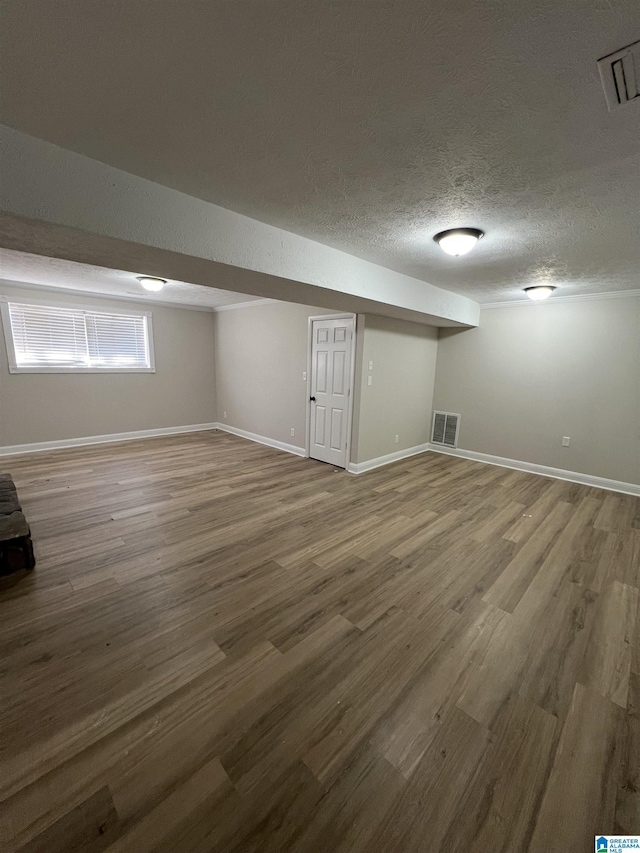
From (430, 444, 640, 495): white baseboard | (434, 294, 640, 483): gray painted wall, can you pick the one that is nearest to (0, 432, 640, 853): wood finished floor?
(430, 444, 640, 495): white baseboard

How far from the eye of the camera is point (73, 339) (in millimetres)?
5238

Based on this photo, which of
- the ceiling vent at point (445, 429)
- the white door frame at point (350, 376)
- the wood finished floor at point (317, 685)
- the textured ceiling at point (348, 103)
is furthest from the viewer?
the ceiling vent at point (445, 429)

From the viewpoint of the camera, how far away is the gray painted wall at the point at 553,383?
4094mm

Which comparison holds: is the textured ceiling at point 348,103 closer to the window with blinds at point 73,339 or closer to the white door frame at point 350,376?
the white door frame at point 350,376

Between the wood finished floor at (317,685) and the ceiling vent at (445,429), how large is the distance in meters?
2.50

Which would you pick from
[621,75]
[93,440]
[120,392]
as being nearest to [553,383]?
[621,75]

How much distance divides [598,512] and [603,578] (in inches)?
56.9

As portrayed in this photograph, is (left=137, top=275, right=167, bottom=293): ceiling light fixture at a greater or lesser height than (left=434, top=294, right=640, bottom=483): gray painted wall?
greater

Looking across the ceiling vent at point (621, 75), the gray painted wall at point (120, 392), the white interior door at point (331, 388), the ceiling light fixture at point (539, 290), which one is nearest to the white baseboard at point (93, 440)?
the gray painted wall at point (120, 392)

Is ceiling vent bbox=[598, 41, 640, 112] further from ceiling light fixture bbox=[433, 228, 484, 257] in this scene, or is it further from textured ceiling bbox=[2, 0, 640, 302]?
ceiling light fixture bbox=[433, 228, 484, 257]

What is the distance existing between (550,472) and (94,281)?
682 cm

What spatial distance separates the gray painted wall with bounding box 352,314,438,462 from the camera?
179 inches

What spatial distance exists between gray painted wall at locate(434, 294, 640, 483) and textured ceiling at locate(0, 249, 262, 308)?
3.94m

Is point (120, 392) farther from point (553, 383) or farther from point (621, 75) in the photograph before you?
point (553, 383)
